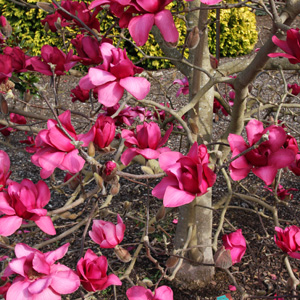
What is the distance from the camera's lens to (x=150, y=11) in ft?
2.43

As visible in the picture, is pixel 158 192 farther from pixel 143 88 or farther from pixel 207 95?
pixel 207 95

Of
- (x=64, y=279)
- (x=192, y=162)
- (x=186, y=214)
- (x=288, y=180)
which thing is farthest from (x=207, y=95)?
(x=288, y=180)

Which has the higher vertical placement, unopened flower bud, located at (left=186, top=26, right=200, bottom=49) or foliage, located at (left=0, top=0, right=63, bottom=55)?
unopened flower bud, located at (left=186, top=26, right=200, bottom=49)

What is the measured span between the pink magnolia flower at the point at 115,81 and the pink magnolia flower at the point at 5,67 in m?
0.43

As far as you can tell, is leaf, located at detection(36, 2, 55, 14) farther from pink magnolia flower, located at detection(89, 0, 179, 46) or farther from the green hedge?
the green hedge

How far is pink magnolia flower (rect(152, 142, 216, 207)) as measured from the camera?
0.70 metres

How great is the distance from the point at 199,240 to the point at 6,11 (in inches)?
218

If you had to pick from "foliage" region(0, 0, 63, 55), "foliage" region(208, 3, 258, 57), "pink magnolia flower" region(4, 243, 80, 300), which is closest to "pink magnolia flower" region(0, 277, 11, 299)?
"pink magnolia flower" region(4, 243, 80, 300)

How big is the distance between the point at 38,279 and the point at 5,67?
0.64 m

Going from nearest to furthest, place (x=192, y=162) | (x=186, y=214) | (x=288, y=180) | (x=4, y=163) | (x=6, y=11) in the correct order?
(x=192, y=162)
(x=4, y=163)
(x=186, y=214)
(x=288, y=180)
(x=6, y=11)

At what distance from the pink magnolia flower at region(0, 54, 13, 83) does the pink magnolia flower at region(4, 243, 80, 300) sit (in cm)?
53

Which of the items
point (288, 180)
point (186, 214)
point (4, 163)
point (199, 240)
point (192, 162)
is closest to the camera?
point (192, 162)

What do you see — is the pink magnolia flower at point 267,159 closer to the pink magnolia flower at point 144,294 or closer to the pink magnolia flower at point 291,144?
the pink magnolia flower at point 291,144

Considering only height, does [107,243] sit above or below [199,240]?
above
